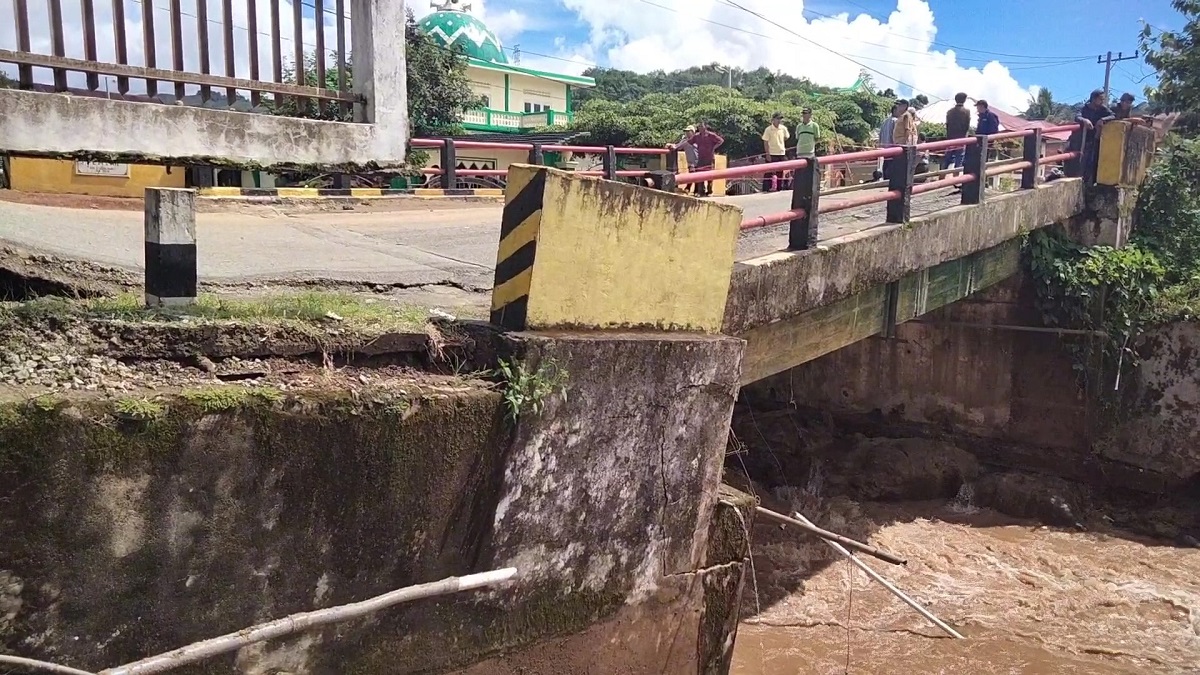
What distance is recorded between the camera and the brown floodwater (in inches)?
285

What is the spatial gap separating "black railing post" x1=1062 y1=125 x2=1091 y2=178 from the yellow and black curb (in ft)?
23.7

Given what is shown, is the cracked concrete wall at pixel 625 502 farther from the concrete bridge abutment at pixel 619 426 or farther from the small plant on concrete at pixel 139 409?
the small plant on concrete at pixel 139 409

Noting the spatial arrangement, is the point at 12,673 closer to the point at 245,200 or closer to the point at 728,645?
the point at 728,645

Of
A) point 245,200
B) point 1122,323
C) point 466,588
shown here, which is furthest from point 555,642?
point 1122,323

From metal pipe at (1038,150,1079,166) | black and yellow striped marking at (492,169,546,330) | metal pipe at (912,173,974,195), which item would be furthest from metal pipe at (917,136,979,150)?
black and yellow striped marking at (492,169,546,330)

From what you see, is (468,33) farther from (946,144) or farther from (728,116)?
(946,144)

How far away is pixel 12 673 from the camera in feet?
7.18

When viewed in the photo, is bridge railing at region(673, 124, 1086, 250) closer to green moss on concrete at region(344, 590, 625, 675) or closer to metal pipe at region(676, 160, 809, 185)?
metal pipe at region(676, 160, 809, 185)

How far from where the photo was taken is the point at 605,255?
11.5 ft

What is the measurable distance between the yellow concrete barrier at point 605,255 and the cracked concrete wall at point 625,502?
0.13 meters

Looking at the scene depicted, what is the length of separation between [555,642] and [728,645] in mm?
1023

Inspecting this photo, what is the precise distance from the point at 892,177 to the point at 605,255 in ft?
15.0

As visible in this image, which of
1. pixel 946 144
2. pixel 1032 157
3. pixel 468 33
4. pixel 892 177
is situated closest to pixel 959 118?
pixel 1032 157

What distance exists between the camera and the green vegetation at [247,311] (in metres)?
2.70
